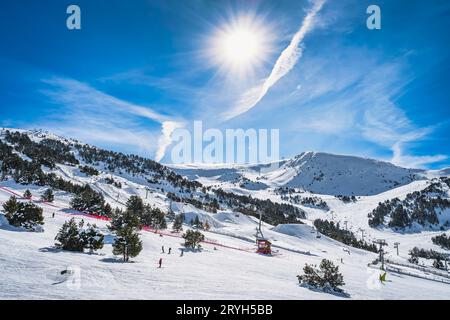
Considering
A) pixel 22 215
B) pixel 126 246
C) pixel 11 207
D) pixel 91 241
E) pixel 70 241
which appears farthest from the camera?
pixel 11 207

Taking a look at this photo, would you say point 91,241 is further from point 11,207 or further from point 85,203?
point 85,203

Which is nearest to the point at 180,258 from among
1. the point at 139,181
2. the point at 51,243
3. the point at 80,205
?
the point at 51,243

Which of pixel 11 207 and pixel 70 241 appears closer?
pixel 70 241

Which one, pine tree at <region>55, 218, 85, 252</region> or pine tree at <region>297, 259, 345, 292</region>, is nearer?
pine tree at <region>55, 218, 85, 252</region>

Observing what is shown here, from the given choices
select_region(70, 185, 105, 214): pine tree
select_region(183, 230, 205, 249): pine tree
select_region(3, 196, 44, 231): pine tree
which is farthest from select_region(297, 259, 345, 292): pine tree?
select_region(70, 185, 105, 214): pine tree

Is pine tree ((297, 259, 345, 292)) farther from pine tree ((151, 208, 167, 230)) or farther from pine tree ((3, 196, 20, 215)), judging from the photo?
pine tree ((151, 208, 167, 230))

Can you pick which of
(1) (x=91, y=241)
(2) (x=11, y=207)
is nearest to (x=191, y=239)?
(1) (x=91, y=241)

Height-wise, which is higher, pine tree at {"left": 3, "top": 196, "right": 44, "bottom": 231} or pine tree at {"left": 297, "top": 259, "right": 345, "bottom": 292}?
pine tree at {"left": 3, "top": 196, "right": 44, "bottom": 231}

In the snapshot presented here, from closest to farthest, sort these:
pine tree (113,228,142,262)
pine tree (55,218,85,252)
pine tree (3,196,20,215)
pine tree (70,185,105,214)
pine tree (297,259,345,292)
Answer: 1. pine tree (113,228,142,262)
2. pine tree (55,218,85,252)
3. pine tree (297,259,345,292)
4. pine tree (3,196,20,215)
5. pine tree (70,185,105,214)

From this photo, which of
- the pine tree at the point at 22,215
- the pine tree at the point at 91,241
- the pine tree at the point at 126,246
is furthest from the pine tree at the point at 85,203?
the pine tree at the point at 126,246

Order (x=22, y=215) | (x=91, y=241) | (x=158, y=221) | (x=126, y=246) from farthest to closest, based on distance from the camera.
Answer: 1. (x=158, y=221)
2. (x=22, y=215)
3. (x=91, y=241)
4. (x=126, y=246)
